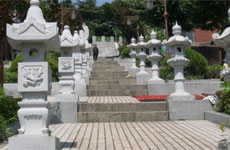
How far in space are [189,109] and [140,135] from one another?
9.63 ft

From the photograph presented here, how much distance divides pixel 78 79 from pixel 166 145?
27.7 ft

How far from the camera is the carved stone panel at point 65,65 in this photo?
9539 millimetres

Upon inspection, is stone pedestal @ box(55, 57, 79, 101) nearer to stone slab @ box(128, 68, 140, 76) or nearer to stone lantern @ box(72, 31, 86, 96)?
stone lantern @ box(72, 31, 86, 96)

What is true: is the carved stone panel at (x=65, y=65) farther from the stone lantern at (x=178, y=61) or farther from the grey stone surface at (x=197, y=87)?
the grey stone surface at (x=197, y=87)

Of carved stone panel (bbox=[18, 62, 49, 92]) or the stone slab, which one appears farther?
the stone slab

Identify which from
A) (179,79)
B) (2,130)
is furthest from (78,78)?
(2,130)

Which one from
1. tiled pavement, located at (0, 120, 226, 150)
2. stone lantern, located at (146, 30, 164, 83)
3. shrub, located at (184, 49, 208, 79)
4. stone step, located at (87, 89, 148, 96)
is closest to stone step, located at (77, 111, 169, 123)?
tiled pavement, located at (0, 120, 226, 150)

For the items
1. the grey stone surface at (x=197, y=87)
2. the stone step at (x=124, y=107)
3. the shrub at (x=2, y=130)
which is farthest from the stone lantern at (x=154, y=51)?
the shrub at (x=2, y=130)

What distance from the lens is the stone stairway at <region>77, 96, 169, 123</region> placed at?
28.7ft

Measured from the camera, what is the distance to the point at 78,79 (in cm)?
1347

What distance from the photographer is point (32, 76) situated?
16.4 ft

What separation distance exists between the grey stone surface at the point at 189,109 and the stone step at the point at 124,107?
0.33m

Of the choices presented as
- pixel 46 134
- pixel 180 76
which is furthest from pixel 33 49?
pixel 180 76

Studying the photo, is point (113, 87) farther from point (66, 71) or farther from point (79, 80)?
point (66, 71)
